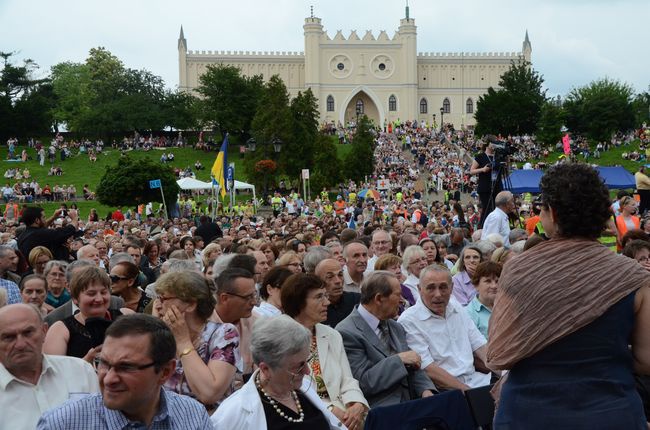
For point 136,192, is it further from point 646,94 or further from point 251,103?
point 646,94

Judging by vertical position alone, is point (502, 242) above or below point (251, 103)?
below

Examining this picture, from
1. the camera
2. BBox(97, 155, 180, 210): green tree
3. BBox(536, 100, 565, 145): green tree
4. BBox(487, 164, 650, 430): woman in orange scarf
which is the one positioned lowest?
BBox(97, 155, 180, 210): green tree

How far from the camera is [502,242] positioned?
9.61 metres

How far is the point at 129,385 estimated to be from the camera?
3.09 metres

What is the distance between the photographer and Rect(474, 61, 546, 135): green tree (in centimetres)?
7000

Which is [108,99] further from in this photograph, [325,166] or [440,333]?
[440,333]

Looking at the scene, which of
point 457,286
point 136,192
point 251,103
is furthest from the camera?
point 251,103

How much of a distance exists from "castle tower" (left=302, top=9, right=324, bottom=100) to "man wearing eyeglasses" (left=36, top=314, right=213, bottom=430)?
3660 inches

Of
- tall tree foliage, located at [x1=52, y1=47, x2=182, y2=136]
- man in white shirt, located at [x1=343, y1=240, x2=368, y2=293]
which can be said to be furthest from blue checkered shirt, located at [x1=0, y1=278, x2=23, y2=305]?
tall tree foliage, located at [x1=52, y1=47, x2=182, y2=136]

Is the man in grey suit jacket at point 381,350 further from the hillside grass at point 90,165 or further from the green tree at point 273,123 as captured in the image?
the green tree at point 273,123

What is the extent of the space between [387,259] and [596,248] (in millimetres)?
4749

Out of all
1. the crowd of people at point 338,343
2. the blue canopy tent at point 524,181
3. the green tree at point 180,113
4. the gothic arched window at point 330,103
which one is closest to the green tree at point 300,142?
the green tree at point 180,113

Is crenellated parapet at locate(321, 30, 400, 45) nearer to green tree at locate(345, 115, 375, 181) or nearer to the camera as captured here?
green tree at locate(345, 115, 375, 181)

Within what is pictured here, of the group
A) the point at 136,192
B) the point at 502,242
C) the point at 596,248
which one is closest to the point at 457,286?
the point at 502,242
